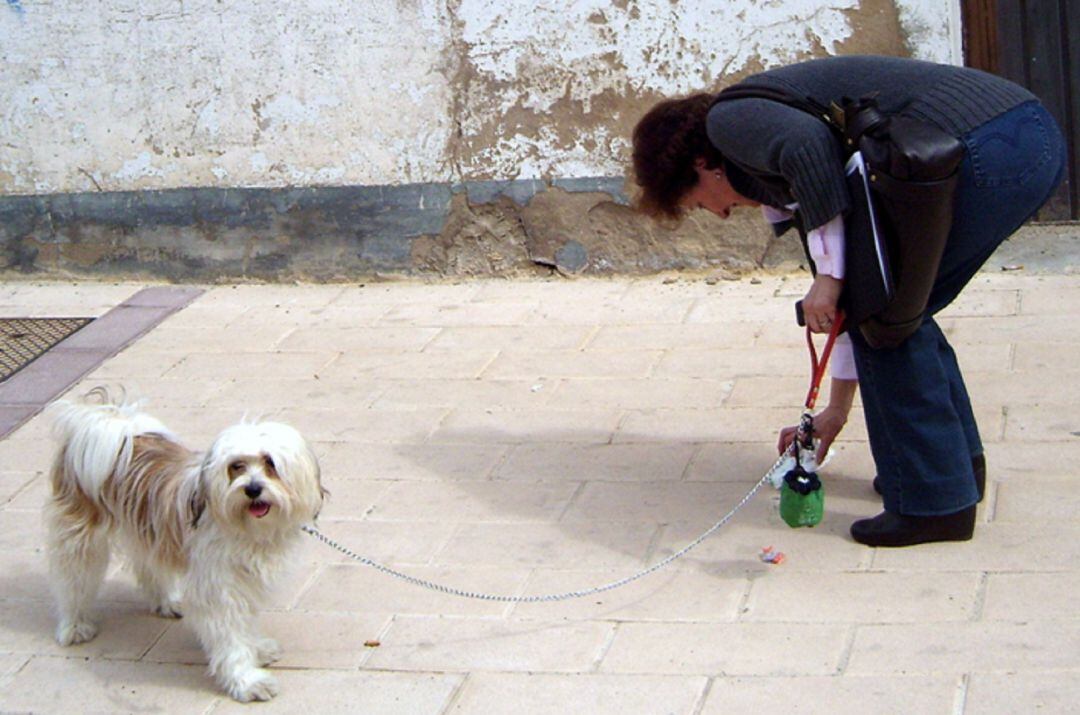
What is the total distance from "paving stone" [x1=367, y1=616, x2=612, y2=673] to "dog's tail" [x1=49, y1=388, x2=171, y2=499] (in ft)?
2.94

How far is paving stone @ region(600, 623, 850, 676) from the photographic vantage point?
148 inches

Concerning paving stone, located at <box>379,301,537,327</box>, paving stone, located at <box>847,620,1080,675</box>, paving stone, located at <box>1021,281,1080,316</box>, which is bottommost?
paving stone, located at <box>1021,281,1080,316</box>

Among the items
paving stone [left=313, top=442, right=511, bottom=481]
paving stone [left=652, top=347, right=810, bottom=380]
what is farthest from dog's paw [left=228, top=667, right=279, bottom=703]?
paving stone [left=652, top=347, right=810, bottom=380]

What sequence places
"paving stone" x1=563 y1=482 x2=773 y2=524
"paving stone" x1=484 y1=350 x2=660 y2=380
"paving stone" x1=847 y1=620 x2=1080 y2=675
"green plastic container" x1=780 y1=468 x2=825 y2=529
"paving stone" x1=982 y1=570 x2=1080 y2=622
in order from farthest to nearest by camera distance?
1. "paving stone" x1=484 y1=350 x2=660 y2=380
2. "paving stone" x1=563 y1=482 x2=773 y2=524
3. "green plastic container" x1=780 y1=468 x2=825 y2=529
4. "paving stone" x1=982 y1=570 x2=1080 y2=622
5. "paving stone" x1=847 y1=620 x2=1080 y2=675

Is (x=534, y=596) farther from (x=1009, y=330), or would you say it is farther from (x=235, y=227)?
(x=235, y=227)

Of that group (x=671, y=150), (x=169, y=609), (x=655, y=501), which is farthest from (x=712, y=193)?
(x=169, y=609)

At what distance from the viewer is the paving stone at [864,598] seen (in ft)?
12.9

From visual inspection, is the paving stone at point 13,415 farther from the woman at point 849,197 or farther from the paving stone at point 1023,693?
the paving stone at point 1023,693

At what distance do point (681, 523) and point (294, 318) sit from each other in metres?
3.06

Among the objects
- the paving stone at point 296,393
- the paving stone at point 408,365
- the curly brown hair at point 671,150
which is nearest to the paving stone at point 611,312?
the paving stone at point 408,365

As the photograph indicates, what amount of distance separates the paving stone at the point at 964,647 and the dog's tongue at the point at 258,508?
4.98 feet

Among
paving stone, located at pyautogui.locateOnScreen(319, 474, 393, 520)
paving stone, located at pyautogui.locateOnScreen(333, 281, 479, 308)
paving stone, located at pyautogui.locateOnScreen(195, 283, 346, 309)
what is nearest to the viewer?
paving stone, located at pyautogui.locateOnScreen(319, 474, 393, 520)

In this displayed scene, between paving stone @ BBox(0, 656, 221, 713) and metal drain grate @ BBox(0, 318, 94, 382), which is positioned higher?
paving stone @ BBox(0, 656, 221, 713)

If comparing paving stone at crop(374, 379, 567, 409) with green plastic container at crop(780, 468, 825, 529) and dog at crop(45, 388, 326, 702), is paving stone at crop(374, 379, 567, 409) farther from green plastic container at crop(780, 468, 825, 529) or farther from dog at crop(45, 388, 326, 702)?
dog at crop(45, 388, 326, 702)
